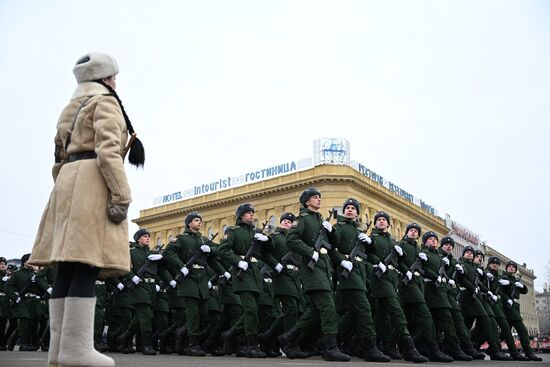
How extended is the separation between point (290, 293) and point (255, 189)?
47.7m

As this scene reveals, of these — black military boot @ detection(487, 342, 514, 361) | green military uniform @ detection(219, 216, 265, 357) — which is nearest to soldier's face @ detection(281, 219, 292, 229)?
green military uniform @ detection(219, 216, 265, 357)

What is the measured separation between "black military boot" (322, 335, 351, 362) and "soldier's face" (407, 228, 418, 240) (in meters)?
3.21

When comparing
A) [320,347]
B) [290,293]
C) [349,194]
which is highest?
[349,194]

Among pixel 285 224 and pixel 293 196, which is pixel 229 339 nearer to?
pixel 285 224

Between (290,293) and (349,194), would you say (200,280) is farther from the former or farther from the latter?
(349,194)

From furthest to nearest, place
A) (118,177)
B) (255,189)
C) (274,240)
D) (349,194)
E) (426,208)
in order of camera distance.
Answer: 1. (426,208)
2. (255,189)
3. (349,194)
4. (274,240)
5. (118,177)

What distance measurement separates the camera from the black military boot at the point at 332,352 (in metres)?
8.05

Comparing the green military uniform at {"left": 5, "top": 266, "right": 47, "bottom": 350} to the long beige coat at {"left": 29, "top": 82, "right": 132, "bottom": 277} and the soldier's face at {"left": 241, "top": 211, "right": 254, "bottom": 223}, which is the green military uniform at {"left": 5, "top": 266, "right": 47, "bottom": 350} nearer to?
the soldier's face at {"left": 241, "top": 211, "right": 254, "bottom": 223}

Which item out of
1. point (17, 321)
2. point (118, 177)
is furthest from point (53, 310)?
point (17, 321)

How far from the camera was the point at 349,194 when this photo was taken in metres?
52.4

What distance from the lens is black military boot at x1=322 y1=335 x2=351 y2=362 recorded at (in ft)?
26.4

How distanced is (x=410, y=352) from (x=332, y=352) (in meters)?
1.30

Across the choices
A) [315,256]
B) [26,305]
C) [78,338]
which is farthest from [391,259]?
[26,305]

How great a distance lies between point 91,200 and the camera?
4.43m
